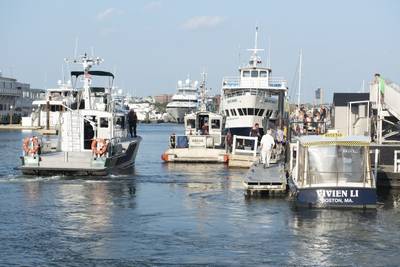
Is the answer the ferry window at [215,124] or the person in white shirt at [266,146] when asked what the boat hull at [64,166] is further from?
the ferry window at [215,124]

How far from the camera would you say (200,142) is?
4594 centimetres

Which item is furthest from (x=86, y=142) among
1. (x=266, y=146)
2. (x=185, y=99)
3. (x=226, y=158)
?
(x=185, y=99)

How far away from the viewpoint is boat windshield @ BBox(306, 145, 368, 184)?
23.0 m

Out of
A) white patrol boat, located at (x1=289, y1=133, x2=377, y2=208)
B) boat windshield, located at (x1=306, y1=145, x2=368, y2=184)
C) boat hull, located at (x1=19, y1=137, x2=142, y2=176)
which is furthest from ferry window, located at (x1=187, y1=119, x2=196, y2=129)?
boat windshield, located at (x1=306, y1=145, x2=368, y2=184)

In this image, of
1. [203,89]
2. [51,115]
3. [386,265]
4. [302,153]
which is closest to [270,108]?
[203,89]

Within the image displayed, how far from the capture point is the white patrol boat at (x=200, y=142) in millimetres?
43250

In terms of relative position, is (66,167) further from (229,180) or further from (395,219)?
(395,219)

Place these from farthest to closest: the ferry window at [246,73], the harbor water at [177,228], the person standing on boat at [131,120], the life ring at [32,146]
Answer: the ferry window at [246,73] < the person standing on boat at [131,120] < the life ring at [32,146] < the harbor water at [177,228]

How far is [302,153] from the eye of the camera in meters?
24.0

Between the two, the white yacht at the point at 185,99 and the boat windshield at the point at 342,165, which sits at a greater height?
the white yacht at the point at 185,99

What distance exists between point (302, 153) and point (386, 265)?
26.7 feet

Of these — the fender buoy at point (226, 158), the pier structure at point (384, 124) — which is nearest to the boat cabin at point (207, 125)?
the fender buoy at point (226, 158)

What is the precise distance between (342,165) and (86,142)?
58.1 ft

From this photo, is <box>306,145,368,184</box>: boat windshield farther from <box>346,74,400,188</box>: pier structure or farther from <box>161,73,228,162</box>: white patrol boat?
<box>161,73,228,162</box>: white patrol boat
